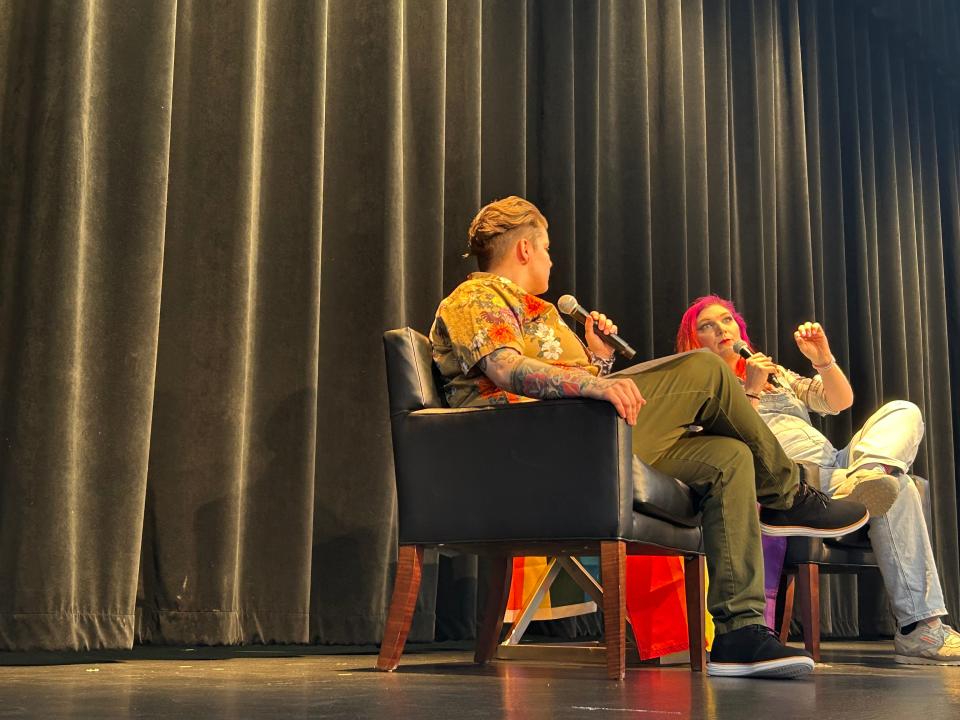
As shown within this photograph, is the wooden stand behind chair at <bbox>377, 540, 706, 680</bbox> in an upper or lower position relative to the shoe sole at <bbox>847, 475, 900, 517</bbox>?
lower

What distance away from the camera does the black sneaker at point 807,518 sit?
2.43 meters

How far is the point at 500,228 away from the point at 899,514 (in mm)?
1377

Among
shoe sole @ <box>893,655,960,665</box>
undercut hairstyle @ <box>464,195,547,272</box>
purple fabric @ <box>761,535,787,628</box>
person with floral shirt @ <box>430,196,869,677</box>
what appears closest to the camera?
person with floral shirt @ <box>430,196,869,677</box>

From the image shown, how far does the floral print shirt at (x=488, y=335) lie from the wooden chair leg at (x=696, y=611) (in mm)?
472

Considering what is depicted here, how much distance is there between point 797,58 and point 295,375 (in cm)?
297

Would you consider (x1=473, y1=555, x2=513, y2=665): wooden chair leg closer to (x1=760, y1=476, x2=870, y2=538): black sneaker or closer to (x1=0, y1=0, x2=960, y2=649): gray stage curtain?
(x1=0, y1=0, x2=960, y2=649): gray stage curtain

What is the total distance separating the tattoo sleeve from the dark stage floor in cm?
52

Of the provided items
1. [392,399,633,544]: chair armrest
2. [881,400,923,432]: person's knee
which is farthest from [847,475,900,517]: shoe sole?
[392,399,633,544]: chair armrest

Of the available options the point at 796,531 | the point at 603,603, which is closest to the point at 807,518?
the point at 796,531

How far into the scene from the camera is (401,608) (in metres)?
2.20

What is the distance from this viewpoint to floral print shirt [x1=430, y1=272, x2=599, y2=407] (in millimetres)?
2172

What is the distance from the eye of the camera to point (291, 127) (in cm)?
280

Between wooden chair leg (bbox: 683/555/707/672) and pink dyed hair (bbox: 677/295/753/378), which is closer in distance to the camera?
wooden chair leg (bbox: 683/555/707/672)

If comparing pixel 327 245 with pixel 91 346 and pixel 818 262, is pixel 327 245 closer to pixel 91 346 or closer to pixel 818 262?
pixel 91 346
